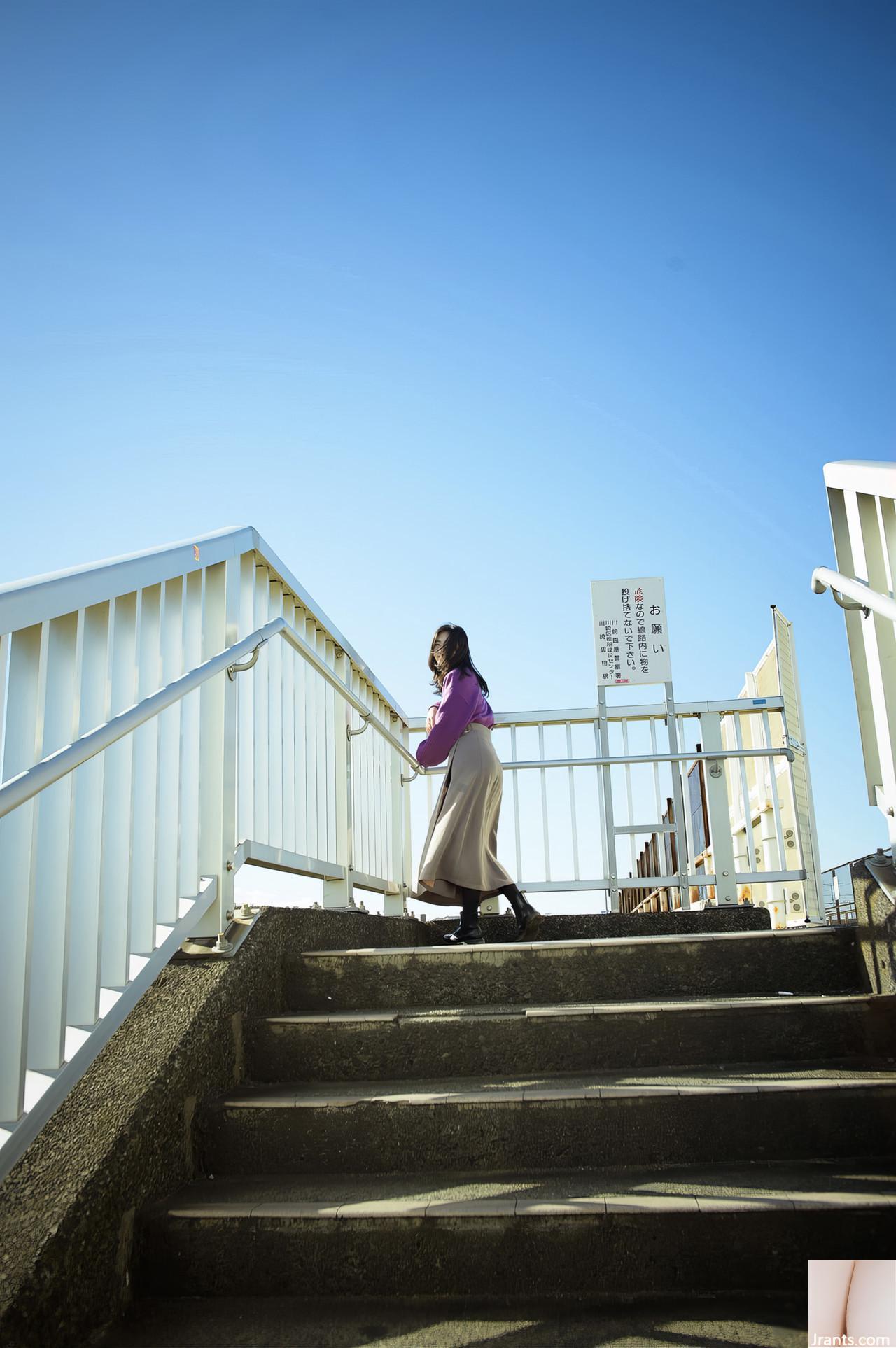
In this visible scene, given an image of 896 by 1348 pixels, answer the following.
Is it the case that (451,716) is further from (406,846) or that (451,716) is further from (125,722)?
(125,722)

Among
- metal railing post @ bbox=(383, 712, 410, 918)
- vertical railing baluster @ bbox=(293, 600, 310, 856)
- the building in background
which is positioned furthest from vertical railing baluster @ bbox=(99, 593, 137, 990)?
the building in background

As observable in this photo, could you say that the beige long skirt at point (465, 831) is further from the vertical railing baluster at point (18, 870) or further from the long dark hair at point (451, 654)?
the vertical railing baluster at point (18, 870)

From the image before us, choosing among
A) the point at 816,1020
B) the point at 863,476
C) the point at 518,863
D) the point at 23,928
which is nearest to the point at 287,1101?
the point at 23,928

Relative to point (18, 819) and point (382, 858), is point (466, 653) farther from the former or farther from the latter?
point (18, 819)

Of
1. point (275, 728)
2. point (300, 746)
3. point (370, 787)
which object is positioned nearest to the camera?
point (275, 728)

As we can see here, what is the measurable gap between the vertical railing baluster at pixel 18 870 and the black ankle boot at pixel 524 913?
253 cm

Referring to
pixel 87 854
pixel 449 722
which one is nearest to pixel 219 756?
pixel 87 854

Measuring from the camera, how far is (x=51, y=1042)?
1858 millimetres

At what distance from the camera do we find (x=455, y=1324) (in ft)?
5.64

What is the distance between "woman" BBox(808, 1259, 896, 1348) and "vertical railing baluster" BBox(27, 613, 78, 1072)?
4.65 feet

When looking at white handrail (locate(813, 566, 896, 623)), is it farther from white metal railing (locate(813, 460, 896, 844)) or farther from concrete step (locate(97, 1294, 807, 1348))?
concrete step (locate(97, 1294, 807, 1348))

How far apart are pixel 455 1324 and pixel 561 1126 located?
1.73ft

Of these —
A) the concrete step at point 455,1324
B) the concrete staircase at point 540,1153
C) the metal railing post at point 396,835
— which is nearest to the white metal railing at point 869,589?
the concrete staircase at point 540,1153

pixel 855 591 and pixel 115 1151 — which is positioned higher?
pixel 855 591
